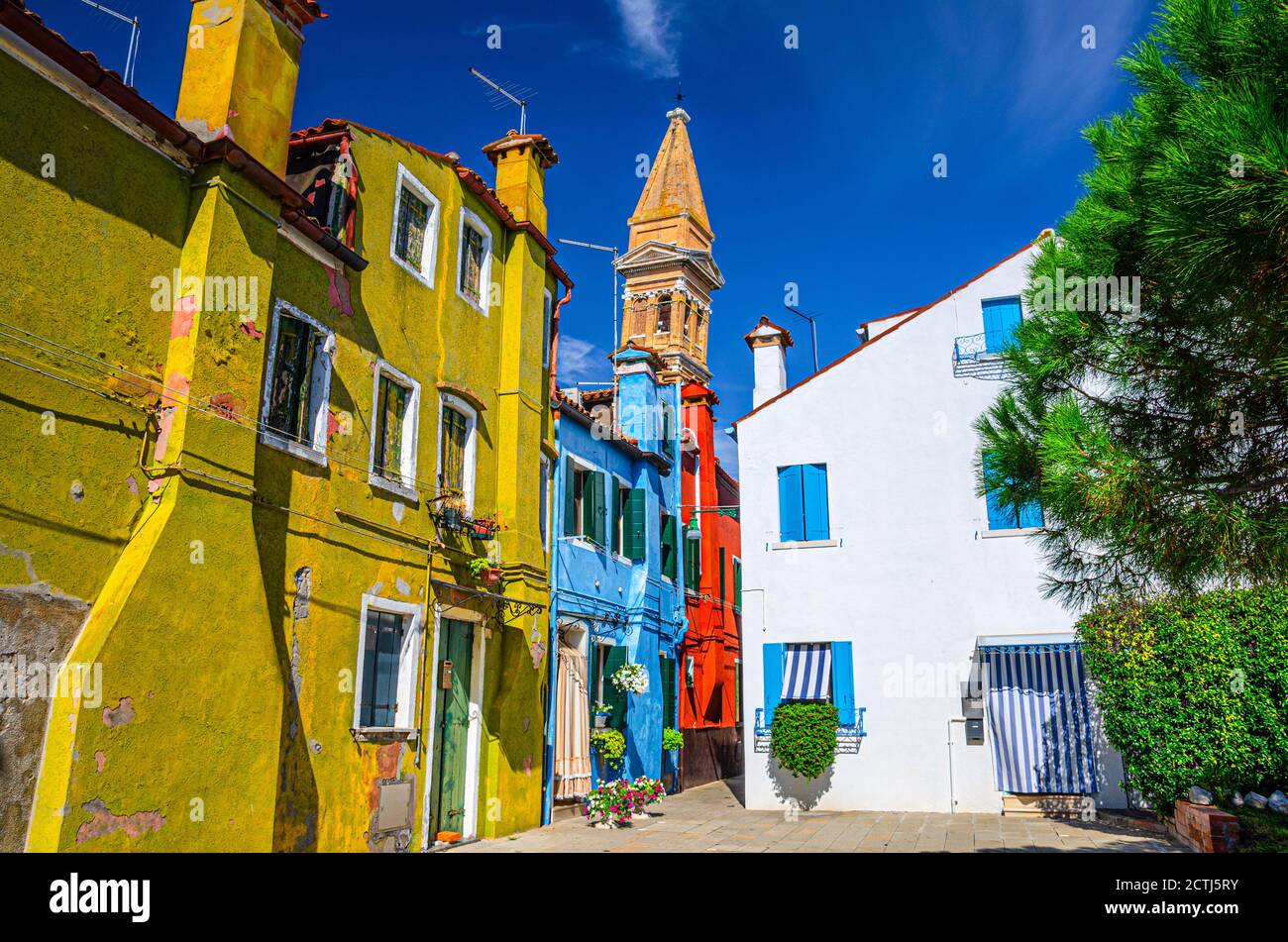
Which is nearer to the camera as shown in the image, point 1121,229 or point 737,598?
point 1121,229

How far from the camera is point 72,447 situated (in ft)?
23.4

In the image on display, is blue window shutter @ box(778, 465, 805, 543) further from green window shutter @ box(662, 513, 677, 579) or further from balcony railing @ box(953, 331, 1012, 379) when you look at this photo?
green window shutter @ box(662, 513, 677, 579)

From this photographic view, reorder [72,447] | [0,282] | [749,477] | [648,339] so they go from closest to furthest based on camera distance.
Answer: [0,282] → [72,447] → [749,477] → [648,339]

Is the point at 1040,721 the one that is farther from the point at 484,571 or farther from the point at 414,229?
the point at 414,229

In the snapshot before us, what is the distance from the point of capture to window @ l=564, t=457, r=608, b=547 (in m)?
16.5

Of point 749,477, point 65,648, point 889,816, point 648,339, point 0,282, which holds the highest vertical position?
point 648,339

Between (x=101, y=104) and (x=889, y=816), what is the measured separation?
1417 centimetres

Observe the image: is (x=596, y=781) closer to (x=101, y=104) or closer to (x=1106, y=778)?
(x=1106, y=778)

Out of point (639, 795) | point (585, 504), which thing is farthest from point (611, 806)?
point (585, 504)

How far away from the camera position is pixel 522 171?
50.0 feet

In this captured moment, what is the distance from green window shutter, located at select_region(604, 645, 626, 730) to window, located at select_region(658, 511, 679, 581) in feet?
12.3

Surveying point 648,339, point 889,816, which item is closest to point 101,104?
point 889,816

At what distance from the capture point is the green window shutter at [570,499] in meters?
16.3

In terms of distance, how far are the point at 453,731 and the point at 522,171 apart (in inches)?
349
